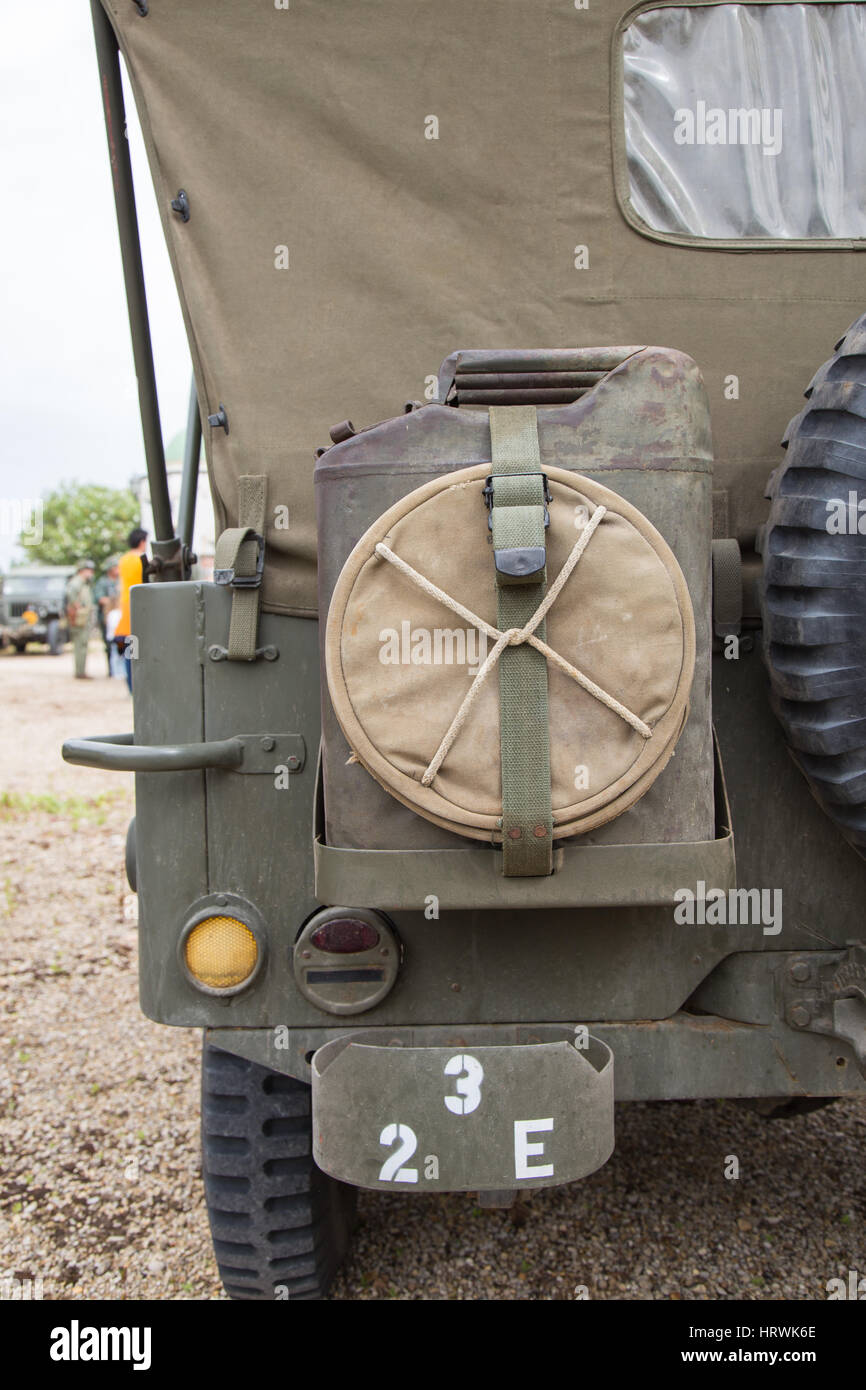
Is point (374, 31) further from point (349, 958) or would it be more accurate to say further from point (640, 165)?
point (349, 958)

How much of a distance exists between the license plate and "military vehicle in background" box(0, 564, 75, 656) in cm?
2789

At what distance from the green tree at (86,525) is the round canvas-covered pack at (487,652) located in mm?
54127

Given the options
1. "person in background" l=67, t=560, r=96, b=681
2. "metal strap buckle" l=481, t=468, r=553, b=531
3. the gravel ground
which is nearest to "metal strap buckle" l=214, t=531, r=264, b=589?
"metal strap buckle" l=481, t=468, r=553, b=531

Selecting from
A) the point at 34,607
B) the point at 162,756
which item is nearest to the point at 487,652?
the point at 162,756

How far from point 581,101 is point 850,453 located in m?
0.96

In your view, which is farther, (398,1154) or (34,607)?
(34,607)

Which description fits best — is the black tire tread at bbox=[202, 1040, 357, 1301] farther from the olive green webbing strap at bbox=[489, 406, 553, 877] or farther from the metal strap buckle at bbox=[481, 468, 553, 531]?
the metal strap buckle at bbox=[481, 468, 553, 531]

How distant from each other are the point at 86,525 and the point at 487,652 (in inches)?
2245

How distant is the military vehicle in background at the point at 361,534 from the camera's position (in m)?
1.85

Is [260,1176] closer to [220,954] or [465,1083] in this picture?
[220,954]

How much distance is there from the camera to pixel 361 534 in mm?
1791

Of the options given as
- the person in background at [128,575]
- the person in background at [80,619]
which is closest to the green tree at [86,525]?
the person in background at [80,619]
